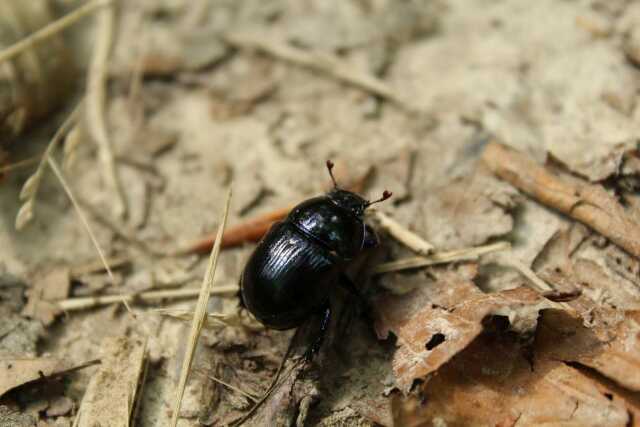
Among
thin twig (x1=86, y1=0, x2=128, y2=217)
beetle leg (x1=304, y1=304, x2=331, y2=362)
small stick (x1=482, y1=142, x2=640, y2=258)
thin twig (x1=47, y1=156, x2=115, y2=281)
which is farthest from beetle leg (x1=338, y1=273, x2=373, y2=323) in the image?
thin twig (x1=86, y1=0, x2=128, y2=217)

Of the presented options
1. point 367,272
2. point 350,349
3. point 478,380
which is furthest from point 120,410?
point 478,380

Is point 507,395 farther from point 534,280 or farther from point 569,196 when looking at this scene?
point 569,196

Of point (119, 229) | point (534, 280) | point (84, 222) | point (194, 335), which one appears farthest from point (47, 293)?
point (534, 280)

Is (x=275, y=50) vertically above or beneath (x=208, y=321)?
above

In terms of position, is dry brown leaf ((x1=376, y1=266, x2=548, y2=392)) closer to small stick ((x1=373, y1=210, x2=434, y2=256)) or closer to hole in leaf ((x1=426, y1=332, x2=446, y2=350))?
hole in leaf ((x1=426, y1=332, x2=446, y2=350))

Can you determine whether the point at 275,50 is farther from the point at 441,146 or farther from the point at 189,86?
the point at 441,146

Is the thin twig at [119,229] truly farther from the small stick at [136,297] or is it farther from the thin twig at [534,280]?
the thin twig at [534,280]
